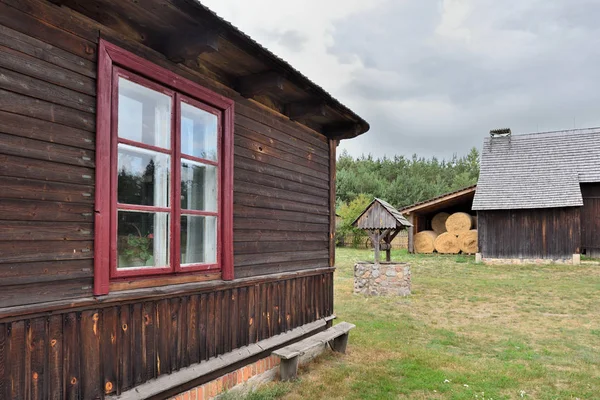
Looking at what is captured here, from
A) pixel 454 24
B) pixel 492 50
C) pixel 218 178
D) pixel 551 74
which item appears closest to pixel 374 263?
pixel 218 178

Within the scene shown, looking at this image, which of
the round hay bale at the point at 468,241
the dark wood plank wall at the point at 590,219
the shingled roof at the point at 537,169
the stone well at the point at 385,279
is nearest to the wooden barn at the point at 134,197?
the stone well at the point at 385,279

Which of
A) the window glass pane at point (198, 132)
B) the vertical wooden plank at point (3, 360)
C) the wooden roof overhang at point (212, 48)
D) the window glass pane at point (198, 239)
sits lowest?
the vertical wooden plank at point (3, 360)

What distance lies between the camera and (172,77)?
3.33 meters

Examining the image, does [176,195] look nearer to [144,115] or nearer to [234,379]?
[144,115]

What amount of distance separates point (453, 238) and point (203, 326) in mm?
19514

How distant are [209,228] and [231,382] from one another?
1.52 m

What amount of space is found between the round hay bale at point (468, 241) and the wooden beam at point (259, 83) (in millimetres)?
18966

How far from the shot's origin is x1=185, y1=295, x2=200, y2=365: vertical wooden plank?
3.49 meters

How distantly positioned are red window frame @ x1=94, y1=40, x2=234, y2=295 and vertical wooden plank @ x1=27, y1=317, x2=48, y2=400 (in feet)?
1.24

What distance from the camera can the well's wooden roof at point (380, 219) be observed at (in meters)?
10.6

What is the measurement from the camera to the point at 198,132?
3.68 m

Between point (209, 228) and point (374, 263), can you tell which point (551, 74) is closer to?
point (374, 263)

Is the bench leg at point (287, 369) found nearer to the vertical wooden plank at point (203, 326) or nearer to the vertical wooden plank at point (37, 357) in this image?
the vertical wooden plank at point (203, 326)

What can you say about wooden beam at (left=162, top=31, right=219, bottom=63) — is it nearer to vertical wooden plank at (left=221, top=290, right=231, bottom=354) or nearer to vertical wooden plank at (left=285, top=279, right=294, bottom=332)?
vertical wooden plank at (left=221, top=290, right=231, bottom=354)
